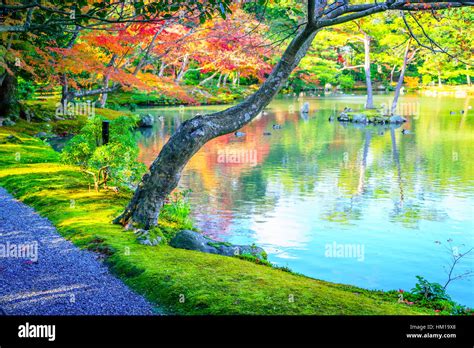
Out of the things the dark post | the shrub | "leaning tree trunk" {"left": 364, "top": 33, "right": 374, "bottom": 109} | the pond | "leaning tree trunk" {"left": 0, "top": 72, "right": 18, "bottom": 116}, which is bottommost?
the pond

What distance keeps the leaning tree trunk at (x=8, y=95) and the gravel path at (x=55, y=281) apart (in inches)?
776

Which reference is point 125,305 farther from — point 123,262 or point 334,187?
point 334,187

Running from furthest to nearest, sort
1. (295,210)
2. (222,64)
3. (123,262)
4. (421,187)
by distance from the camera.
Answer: (222,64) < (421,187) < (295,210) < (123,262)

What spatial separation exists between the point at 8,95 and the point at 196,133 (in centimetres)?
2216

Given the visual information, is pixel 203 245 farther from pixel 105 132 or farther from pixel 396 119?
pixel 396 119

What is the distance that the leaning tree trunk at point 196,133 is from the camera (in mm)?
10273

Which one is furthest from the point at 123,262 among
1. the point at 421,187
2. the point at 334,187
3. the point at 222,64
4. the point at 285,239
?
the point at 222,64

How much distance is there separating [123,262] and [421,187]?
43.2ft

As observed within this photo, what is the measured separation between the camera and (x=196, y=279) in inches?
330

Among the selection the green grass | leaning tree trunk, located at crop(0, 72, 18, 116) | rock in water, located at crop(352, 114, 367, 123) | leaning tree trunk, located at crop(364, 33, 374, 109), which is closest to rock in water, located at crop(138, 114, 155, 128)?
leaning tree trunk, located at crop(0, 72, 18, 116)

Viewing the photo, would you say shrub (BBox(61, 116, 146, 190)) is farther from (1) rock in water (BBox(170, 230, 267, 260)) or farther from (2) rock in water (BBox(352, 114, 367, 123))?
(2) rock in water (BBox(352, 114, 367, 123))

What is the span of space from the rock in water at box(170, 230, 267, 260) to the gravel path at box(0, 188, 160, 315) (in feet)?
5.93

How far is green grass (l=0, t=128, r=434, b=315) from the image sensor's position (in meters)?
7.52
